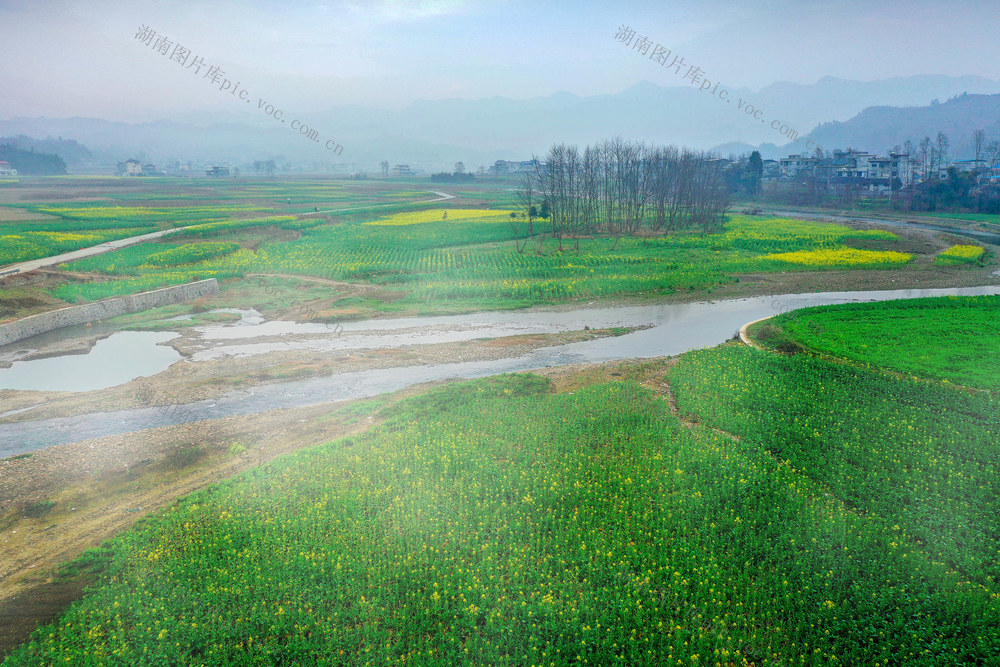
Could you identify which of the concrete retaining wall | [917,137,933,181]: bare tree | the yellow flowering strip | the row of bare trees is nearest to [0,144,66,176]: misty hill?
the row of bare trees

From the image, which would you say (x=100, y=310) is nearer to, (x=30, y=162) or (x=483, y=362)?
(x=483, y=362)

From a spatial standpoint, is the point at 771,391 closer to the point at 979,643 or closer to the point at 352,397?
the point at 979,643

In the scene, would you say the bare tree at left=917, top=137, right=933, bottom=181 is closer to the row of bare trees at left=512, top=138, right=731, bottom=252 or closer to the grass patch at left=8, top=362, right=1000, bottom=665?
the row of bare trees at left=512, top=138, right=731, bottom=252

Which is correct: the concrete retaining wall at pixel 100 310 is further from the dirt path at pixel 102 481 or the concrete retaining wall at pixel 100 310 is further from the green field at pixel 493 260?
the dirt path at pixel 102 481

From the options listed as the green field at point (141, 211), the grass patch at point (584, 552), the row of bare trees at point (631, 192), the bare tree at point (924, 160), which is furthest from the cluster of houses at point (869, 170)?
the grass patch at point (584, 552)

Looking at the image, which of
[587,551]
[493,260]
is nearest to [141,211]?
[493,260]

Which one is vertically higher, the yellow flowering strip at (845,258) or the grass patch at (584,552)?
the yellow flowering strip at (845,258)
